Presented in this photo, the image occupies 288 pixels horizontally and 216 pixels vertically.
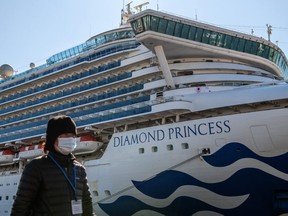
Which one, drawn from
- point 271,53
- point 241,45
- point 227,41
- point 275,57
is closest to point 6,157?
point 227,41

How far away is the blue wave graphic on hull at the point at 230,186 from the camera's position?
11.3 m

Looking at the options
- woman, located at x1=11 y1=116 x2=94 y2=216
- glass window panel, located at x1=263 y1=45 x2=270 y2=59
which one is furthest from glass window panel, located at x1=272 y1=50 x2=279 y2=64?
woman, located at x1=11 y1=116 x2=94 y2=216

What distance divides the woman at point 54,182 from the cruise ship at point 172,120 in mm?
9071

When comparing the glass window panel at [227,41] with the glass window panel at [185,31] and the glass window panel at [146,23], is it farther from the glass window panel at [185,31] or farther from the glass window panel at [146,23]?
the glass window panel at [146,23]

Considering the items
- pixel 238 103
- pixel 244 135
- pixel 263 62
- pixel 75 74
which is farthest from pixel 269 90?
pixel 75 74

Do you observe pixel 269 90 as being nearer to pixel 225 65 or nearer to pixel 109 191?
pixel 225 65

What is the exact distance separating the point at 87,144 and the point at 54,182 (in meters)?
13.5

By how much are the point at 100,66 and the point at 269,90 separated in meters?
10.6

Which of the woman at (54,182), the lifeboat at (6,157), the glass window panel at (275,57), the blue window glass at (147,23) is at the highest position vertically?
the blue window glass at (147,23)

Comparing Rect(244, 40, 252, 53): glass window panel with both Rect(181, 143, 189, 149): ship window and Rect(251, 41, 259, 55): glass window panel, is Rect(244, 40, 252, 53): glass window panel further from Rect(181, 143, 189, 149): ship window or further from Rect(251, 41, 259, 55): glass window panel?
Rect(181, 143, 189, 149): ship window

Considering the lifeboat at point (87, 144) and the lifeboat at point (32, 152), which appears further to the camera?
the lifeboat at point (32, 152)

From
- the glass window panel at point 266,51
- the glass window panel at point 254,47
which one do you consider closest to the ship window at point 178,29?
the glass window panel at point 254,47

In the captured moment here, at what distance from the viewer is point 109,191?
→ 14133mm

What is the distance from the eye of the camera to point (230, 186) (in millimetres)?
11773
